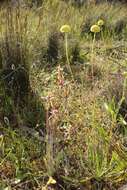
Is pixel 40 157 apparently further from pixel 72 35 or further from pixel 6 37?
Result: pixel 72 35

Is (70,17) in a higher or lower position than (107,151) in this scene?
higher

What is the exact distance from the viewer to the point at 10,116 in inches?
105

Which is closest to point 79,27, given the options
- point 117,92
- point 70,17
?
point 70,17

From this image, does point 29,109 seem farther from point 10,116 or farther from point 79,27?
point 79,27

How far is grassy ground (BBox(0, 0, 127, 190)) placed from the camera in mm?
2055

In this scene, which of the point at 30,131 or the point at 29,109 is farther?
the point at 29,109

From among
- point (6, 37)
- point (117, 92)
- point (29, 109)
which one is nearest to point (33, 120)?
point (29, 109)

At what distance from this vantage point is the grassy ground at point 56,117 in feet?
6.74

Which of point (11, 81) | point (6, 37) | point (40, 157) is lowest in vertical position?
point (40, 157)

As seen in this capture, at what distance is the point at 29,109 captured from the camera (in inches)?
109

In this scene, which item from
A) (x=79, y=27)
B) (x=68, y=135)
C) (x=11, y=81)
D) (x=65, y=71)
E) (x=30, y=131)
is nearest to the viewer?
(x=68, y=135)

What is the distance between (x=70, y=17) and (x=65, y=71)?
126 centimetres

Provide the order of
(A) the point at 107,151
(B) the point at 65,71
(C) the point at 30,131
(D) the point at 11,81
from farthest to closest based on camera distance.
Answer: (B) the point at 65,71 → (D) the point at 11,81 → (C) the point at 30,131 → (A) the point at 107,151

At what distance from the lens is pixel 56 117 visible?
2.08 metres
